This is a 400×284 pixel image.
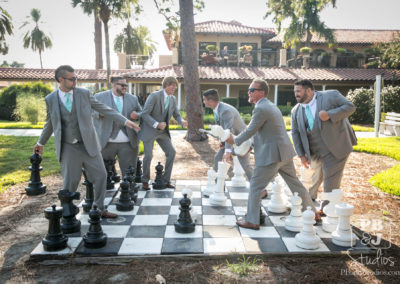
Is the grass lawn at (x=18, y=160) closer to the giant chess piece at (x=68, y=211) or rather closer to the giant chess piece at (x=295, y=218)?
the giant chess piece at (x=68, y=211)

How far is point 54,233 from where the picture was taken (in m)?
3.44

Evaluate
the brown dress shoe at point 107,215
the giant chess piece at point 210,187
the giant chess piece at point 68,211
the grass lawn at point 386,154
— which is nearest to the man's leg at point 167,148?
the giant chess piece at point 210,187

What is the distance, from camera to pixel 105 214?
4.34 m

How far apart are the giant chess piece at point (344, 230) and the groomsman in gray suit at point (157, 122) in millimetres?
2903

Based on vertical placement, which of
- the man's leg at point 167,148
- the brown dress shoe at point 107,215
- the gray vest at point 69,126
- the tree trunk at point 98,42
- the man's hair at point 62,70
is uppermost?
the tree trunk at point 98,42

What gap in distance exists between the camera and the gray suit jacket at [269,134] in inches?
154

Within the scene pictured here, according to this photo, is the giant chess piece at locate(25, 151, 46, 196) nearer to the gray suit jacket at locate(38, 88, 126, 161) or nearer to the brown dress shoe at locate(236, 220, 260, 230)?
the gray suit jacket at locate(38, 88, 126, 161)

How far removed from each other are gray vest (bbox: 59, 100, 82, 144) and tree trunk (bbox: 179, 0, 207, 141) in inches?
293

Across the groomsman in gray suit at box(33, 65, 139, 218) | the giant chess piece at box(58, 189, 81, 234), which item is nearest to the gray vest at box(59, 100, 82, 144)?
the groomsman in gray suit at box(33, 65, 139, 218)

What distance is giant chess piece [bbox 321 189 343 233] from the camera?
3975mm

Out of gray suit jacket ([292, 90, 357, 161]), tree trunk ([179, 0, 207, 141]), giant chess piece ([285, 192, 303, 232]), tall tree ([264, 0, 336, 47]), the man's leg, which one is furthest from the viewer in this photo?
tall tree ([264, 0, 336, 47])

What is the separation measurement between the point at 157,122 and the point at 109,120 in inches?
30.6

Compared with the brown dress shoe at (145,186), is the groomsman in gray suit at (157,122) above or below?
above

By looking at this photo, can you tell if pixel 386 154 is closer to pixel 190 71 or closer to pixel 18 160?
pixel 190 71
